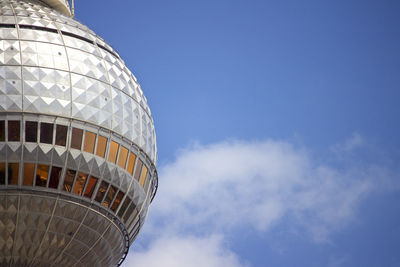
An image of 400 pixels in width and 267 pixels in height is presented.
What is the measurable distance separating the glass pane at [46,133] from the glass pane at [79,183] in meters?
2.56

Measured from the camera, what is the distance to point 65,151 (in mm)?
53219

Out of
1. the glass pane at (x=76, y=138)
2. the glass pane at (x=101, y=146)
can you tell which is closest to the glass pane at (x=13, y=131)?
the glass pane at (x=76, y=138)

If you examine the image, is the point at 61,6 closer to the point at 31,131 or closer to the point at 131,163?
the point at 131,163

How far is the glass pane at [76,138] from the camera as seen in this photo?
53.6 meters

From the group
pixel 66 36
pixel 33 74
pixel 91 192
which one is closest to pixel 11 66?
pixel 33 74

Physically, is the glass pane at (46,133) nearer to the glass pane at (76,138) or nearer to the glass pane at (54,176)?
the glass pane at (76,138)

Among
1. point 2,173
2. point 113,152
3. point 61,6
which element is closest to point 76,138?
point 113,152

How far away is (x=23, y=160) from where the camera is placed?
52531mm

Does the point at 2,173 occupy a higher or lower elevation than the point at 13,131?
lower

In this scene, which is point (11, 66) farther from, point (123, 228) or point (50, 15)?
point (123, 228)

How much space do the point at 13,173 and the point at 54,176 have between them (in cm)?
226

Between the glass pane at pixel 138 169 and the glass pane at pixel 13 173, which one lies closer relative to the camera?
the glass pane at pixel 13 173

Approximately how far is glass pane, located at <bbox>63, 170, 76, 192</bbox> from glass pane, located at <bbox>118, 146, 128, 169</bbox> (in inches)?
121

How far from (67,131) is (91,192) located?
148 inches
